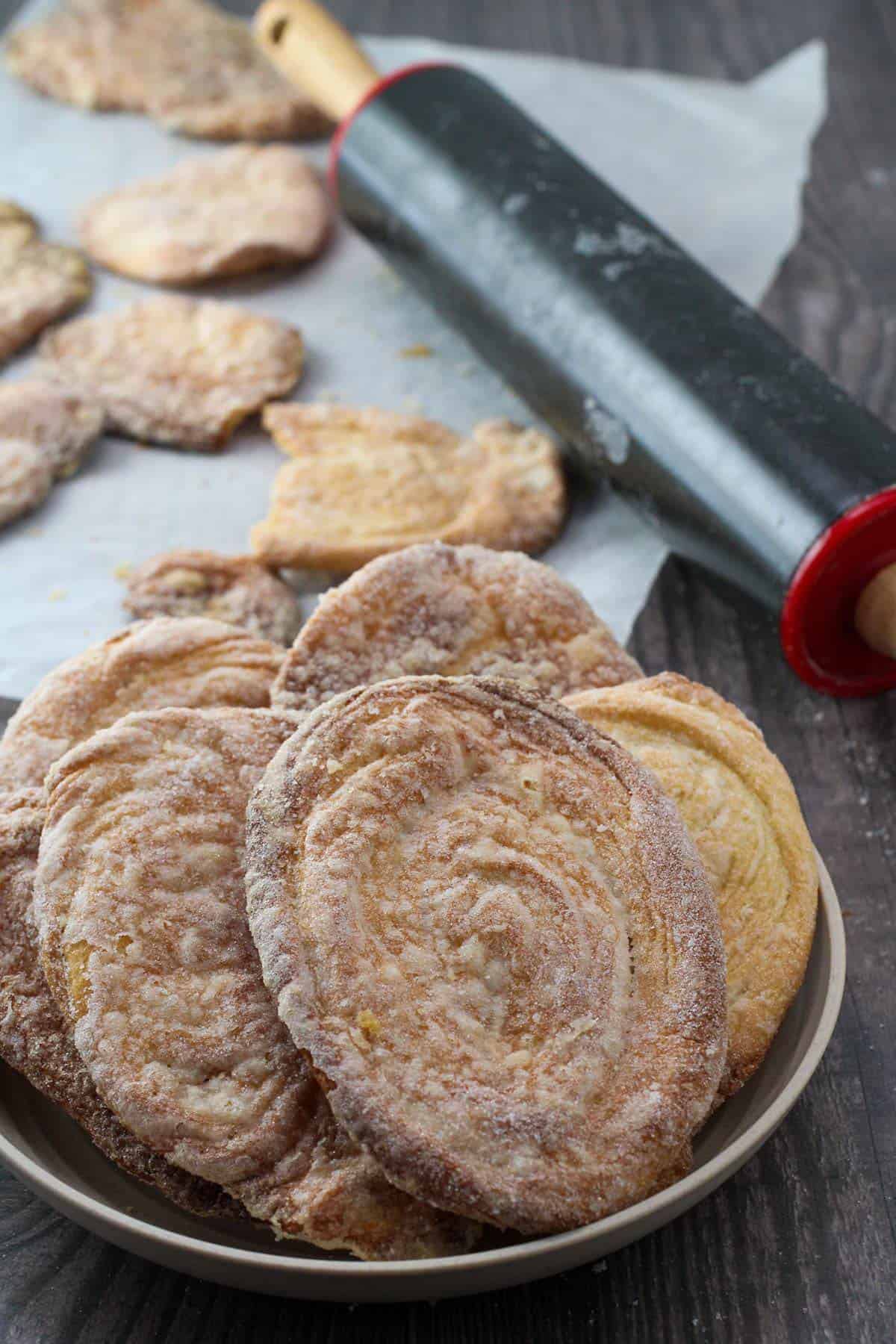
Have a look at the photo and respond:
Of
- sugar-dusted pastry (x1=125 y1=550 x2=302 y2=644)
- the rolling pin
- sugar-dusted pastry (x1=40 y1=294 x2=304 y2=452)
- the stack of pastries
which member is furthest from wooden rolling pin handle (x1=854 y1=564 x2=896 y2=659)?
sugar-dusted pastry (x1=40 y1=294 x2=304 y2=452)

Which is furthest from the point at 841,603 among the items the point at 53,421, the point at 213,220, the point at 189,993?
the point at 213,220

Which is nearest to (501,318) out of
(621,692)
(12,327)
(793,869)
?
(12,327)

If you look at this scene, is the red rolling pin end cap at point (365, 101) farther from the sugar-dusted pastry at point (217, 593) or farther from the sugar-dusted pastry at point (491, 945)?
the sugar-dusted pastry at point (491, 945)

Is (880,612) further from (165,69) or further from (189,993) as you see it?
(165,69)

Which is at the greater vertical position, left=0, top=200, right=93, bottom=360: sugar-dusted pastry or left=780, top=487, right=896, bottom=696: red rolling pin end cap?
left=0, top=200, right=93, bottom=360: sugar-dusted pastry

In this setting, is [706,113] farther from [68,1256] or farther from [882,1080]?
[68,1256]

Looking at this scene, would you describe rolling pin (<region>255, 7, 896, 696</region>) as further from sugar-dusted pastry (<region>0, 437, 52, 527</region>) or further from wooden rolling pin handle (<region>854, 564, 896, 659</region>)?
sugar-dusted pastry (<region>0, 437, 52, 527</region>)
